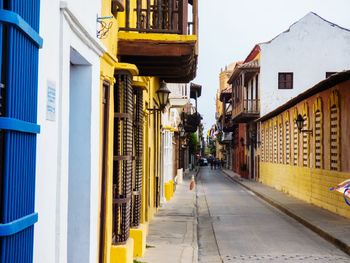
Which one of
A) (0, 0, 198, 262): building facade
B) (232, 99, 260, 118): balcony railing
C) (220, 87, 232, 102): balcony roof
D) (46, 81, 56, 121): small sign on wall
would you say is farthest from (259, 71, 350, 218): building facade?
(220, 87, 232, 102): balcony roof

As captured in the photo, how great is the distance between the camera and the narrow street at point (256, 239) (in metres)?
11.0

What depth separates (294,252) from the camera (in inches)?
452

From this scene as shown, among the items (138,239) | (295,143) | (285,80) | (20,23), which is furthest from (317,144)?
(285,80)

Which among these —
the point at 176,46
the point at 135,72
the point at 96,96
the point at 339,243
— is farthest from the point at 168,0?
the point at 339,243

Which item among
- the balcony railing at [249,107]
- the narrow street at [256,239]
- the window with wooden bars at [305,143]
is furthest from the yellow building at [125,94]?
the balcony railing at [249,107]

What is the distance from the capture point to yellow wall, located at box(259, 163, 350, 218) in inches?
695

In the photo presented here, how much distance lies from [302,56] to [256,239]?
91.6ft

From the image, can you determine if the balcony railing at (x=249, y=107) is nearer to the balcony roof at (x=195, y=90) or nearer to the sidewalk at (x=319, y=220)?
the balcony roof at (x=195, y=90)

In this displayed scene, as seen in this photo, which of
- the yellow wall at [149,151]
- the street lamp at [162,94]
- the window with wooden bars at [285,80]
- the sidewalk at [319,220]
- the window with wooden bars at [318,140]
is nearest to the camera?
the sidewalk at [319,220]

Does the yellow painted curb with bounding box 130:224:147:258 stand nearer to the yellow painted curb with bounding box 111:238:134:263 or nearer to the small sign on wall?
the yellow painted curb with bounding box 111:238:134:263

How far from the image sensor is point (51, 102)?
13.6ft

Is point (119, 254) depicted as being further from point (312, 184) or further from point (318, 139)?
point (312, 184)

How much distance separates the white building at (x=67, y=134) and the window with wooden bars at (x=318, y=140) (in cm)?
1487

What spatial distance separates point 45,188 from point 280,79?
36919 millimetres
